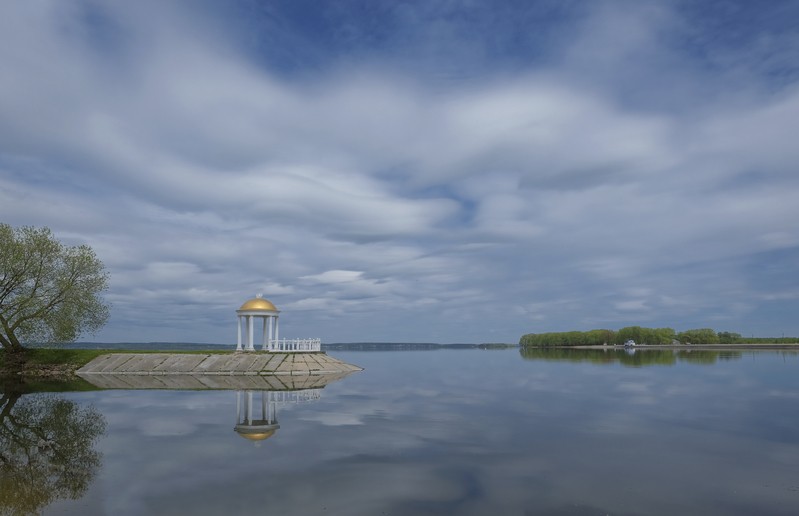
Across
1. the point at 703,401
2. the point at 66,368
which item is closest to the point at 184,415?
the point at 703,401

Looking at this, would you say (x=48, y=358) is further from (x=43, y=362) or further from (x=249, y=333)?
(x=249, y=333)

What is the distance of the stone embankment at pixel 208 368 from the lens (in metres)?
55.4

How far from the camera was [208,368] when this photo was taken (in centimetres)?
6134

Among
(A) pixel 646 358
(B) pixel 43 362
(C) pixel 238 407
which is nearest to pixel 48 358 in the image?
(B) pixel 43 362

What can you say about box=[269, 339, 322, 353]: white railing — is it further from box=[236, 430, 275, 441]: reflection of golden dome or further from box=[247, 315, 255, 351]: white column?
box=[236, 430, 275, 441]: reflection of golden dome

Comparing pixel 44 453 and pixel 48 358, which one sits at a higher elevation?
pixel 48 358

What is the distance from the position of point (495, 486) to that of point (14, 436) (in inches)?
878

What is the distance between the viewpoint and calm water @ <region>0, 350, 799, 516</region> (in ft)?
48.3

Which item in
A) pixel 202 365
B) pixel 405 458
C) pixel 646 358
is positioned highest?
pixel 202 365

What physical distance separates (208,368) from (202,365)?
1.63 metres

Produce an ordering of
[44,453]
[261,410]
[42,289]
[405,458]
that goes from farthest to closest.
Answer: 1. [42,289]
2. [261,410]
3. [44,453]
4. [405,458]

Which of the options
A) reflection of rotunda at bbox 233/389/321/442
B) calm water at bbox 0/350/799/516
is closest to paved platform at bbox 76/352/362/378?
reflection of rotunda at bbox 233/389/321/442

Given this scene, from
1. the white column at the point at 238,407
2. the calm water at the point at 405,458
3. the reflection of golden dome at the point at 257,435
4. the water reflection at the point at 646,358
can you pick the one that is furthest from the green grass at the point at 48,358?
the water reflection at the point at 646,358

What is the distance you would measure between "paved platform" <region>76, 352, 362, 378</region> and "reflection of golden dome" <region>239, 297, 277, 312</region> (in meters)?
5.90
